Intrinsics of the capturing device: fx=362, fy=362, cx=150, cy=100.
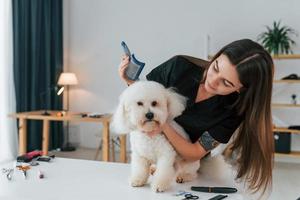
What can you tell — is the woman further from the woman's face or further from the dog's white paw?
the dog's white paw

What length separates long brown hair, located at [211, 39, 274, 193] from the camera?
1.22 meters

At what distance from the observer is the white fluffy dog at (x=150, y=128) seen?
1.23 m

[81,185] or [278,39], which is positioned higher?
[278,39]

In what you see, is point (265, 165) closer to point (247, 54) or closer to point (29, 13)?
point (247, 54)

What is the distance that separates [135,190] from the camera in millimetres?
1214

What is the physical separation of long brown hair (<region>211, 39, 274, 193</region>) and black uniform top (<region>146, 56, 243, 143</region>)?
0.06 m

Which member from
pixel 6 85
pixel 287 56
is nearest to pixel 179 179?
pixel 287 56

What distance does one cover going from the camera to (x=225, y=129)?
134 centimetres

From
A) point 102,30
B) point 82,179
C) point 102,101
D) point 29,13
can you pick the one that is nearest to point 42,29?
point 29,13

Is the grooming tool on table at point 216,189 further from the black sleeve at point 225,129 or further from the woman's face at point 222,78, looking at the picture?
the woman's face at point 222,78

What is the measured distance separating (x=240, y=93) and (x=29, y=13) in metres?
3.94

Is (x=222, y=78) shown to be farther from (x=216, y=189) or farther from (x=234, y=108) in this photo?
(x=216, y=189)

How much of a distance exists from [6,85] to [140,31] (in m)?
1.87

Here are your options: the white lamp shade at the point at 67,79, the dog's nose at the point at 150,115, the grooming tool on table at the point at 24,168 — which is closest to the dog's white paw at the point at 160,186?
the dog's nose at the point at 150,115
